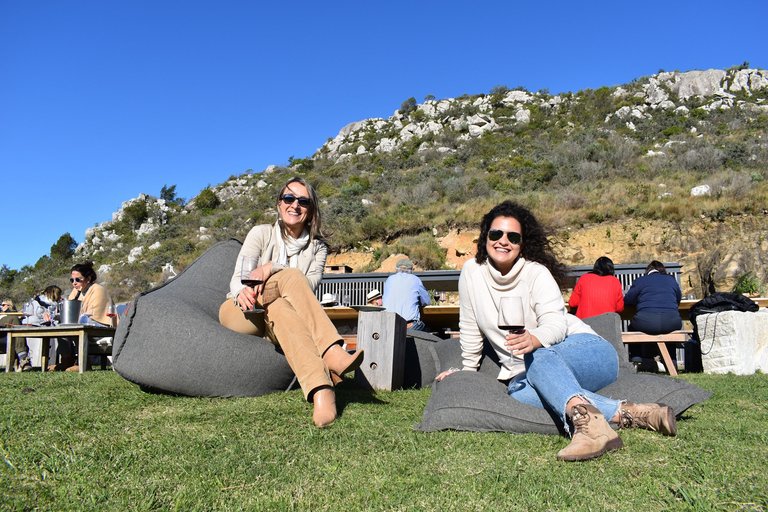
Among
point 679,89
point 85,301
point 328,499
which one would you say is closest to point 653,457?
point 328,499

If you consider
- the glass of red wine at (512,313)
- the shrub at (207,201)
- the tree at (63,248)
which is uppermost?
the shrub at (207,201)

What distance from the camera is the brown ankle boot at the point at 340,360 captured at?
2.53 metres

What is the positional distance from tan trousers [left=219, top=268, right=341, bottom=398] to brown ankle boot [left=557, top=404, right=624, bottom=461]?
1138 millimetres

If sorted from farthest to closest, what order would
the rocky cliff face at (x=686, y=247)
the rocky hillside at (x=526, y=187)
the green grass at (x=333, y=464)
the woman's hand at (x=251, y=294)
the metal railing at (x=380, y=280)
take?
1. the rocky hillside at (x=526, y=187)
2. the rocky cliff face at (x=686, y=247)
3. the metal railing at (x=380, y=280)
4. the woman's hand at (x=251, y=294)
5. the green grass at (x=333, y=464)

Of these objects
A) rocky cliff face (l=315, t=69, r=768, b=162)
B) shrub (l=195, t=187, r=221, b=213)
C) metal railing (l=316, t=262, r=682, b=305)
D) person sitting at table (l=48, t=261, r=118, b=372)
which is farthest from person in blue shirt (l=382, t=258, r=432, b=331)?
shrub (l=195, t=187, r=221, b=213)

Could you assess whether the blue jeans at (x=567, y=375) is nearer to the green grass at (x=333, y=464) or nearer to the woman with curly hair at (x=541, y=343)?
the woman with curly hair at (x=541, y=343)

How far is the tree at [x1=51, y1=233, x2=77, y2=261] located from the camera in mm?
33644

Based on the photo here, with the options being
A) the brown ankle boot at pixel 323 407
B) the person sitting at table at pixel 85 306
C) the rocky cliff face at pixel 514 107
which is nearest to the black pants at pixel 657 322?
the brown ankle boot at pixel 323 407

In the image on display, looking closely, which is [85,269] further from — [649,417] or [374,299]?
[649,417]

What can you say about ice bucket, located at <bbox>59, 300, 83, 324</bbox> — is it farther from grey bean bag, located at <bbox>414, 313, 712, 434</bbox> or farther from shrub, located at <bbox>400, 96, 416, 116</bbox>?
shrub, located at <bbox>400, 96, 416, 116</bbox>

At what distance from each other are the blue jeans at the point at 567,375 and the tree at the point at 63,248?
124 ft

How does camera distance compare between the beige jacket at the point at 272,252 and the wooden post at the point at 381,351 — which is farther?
the wooden post at the point at 381,351

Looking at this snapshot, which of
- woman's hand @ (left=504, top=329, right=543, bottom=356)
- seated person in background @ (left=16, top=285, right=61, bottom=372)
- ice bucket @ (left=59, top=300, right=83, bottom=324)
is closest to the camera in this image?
woman's hand @ (left=504, top=329, right=543, bottom=356)

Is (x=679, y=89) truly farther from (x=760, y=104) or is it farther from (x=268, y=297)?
(x=268, y=297)
